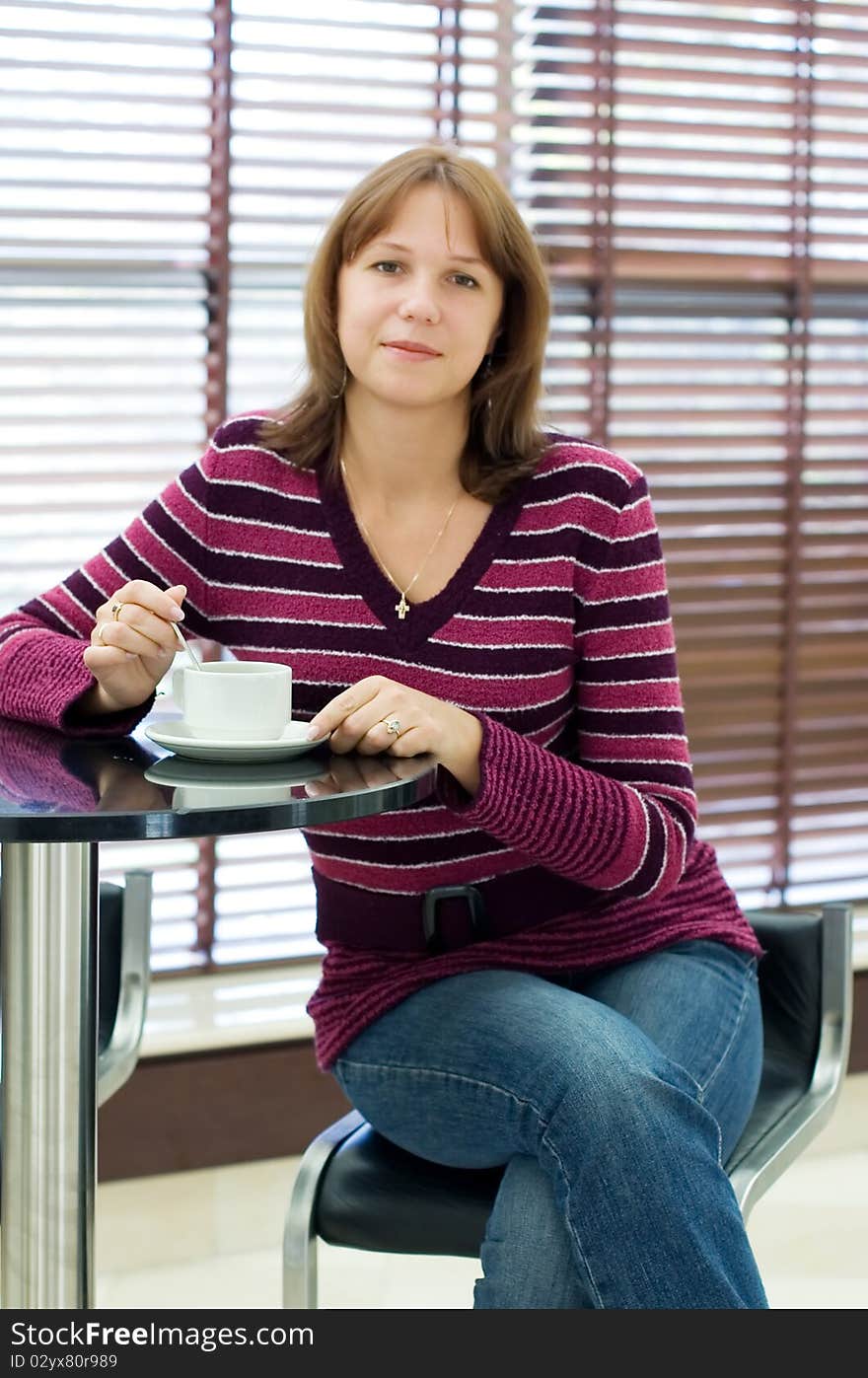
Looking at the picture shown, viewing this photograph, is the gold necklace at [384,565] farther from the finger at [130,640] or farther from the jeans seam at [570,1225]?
the jeans seam at [570,1225]

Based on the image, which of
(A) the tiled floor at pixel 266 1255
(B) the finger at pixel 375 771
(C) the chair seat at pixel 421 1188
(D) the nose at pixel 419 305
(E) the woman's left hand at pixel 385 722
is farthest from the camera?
(A) the tiled floor at pixel 266 1255

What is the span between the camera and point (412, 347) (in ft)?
5.52

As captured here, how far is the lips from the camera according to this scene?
5.51 ft

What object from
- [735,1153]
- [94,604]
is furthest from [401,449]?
[735,1153]

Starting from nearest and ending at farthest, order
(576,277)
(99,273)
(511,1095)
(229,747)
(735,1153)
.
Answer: (229,747), (511,1095), (735,1153), (99,273), (576,277)

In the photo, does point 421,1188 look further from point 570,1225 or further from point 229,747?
point 229,747

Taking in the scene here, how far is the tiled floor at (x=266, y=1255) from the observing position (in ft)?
7.80

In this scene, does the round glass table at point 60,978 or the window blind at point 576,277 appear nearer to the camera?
the round glass table at point 60,978

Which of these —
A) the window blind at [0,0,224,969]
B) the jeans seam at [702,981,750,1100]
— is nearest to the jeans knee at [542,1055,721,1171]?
the jeans seam at [702,981,750,1100]

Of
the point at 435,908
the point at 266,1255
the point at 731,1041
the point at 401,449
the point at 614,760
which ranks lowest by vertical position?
the point at 266,1255

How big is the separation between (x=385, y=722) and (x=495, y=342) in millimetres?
630

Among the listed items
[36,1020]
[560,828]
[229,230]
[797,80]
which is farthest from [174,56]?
[36,1020]

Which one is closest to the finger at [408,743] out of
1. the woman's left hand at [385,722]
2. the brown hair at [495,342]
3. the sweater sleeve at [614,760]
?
the woman's left hand at [385,722]

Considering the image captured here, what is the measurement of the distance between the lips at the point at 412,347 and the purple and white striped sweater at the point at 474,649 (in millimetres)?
172
